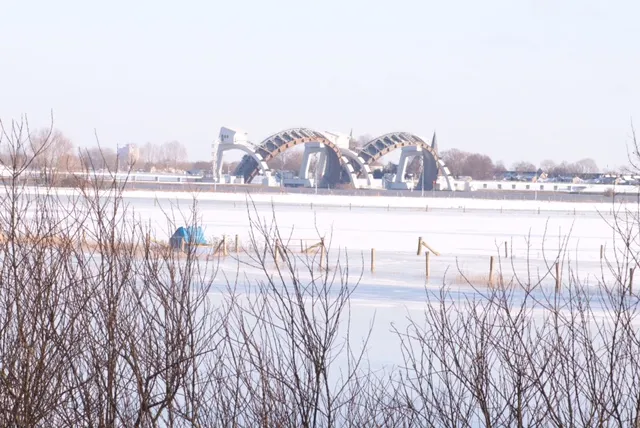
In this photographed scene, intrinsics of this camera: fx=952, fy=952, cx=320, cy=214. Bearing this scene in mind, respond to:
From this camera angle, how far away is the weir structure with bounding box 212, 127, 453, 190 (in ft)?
374

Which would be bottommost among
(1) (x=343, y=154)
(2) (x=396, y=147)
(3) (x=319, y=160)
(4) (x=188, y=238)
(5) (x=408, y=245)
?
(5) (x=408, y=245)

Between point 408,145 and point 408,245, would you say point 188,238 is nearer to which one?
point 408,245

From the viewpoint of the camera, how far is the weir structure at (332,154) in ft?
374

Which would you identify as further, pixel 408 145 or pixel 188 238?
pixel 408 145

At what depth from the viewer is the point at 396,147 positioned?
383 ft

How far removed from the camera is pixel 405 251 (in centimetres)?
3338

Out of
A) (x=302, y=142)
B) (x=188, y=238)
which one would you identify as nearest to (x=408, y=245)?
(x=188, y=238)

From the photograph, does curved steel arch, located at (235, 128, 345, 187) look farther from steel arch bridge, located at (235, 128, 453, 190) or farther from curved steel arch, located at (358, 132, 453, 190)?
curved steel arch, located at (358, 132, 453, 190)

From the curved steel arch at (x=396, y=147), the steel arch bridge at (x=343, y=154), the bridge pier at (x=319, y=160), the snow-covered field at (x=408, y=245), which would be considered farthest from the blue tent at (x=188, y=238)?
the curved steel arch at (x=396, y=147)

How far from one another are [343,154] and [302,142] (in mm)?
10657

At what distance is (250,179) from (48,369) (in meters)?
118

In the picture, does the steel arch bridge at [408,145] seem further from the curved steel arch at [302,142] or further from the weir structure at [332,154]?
the curved steel arch at [302,142]

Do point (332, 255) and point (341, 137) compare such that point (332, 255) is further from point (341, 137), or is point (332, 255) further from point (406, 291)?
point (341, 137)

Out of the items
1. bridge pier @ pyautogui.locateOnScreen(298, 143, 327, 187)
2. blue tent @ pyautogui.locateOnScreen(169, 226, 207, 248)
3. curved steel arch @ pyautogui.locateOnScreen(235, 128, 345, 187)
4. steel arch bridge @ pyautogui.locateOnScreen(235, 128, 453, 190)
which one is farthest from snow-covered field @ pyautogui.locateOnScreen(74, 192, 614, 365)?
bridge pier @ pyautogui.locateOnScreen(298, 143, 327, 187)
